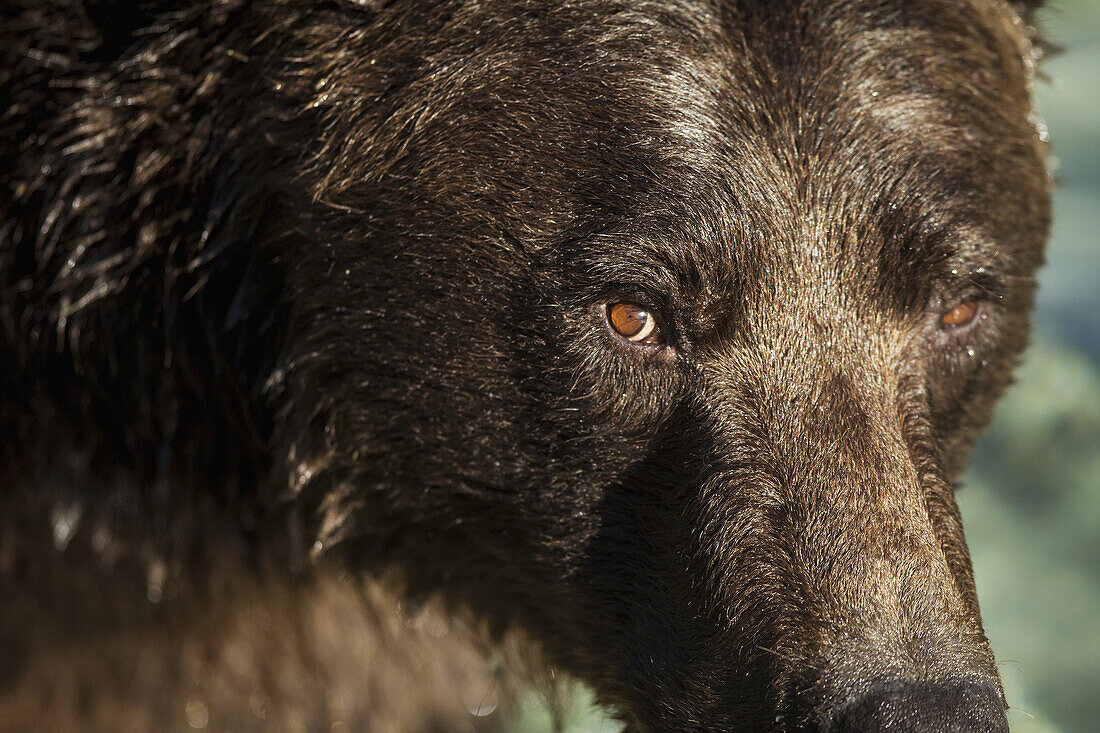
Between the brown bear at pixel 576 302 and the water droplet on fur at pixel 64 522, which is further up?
the brown bear at pixel 576 302

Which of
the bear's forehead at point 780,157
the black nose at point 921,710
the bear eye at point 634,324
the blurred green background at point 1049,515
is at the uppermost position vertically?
the bear's forehead at point 780,157

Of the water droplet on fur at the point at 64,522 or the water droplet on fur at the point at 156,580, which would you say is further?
the water droplet on fur at the point at 156,580

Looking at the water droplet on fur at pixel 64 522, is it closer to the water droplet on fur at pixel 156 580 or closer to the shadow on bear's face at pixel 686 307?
the water droplet on fur at pixel 156 580

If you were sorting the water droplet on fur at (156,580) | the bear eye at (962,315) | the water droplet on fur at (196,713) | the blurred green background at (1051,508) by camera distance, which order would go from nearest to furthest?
the bear eye at (962,315)
the water droplet on fur at (156,580)
the water droplet on fur at (196,713)
the blurred green background at (1051,508)

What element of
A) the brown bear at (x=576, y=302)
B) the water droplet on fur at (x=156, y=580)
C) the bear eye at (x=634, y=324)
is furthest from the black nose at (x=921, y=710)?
the water droplet on fur at (x=156, y=580)

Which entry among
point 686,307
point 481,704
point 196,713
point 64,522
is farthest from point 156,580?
point 686,307

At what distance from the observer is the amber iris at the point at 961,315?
10.1ft

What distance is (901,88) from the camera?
300cm

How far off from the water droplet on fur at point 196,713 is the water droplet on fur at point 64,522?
792 millimetres

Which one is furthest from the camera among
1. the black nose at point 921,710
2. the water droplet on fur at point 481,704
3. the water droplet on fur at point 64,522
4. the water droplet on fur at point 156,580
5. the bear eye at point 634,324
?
the water droplet on fur at point 481,704

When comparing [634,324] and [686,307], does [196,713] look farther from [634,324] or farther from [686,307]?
[686,307]

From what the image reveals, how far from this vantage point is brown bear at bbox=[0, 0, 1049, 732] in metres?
2.70

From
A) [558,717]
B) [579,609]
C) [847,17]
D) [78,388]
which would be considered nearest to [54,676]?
[78,388]

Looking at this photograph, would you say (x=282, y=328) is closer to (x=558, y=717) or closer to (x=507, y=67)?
(x=507, y=67)
